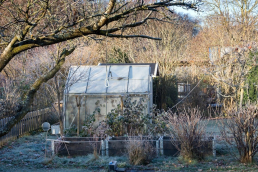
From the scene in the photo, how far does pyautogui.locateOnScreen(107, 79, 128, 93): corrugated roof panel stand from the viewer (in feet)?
39.8

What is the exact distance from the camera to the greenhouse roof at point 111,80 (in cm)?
A: 1207

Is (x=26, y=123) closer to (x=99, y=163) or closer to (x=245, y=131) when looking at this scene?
(x=99, y=163)

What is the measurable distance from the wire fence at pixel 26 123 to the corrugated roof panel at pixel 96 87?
10.4ft

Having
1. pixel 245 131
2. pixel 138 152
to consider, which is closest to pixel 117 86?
pixel 138 152

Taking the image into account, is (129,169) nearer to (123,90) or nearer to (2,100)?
(123,90)

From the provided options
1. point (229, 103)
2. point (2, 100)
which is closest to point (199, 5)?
point (2, 100)

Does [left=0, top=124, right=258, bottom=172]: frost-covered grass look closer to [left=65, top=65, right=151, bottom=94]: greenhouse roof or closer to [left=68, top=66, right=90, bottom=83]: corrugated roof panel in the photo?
[left=65, top=65, right=151, bottom=94]: greenhouse roof

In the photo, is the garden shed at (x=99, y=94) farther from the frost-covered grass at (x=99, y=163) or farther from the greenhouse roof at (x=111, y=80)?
the frost-covered grass at (x=99, y=163)

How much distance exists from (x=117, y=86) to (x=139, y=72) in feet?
4.01

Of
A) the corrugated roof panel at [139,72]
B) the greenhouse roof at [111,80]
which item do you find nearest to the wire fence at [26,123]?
the greenhouse roof at [111,80]

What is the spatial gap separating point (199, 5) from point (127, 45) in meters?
18.2

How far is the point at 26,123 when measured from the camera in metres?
13.0

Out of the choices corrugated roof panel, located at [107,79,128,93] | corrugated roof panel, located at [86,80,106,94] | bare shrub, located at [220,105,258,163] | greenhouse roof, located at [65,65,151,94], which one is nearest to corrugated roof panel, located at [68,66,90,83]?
greenhouse roof, located at [65,65,151,94]

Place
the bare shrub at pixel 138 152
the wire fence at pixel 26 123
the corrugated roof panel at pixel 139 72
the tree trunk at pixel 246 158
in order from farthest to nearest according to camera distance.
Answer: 1. the corrugated roof panel at pixel 139 72
2. the wire fence at pixel 26 123
3. the bare shrub at pixel 138 152
4. the tree trunk at pixel 246 158
